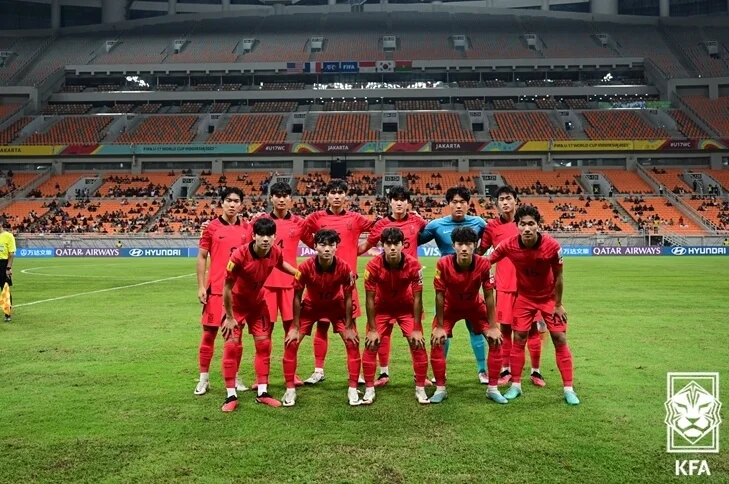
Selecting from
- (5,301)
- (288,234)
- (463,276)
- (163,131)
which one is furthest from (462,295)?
(163,131)

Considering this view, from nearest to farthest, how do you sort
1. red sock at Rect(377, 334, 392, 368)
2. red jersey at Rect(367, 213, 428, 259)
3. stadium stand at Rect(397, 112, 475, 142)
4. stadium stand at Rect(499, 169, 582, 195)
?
→ red sock at Rect(377, 334, 392, 368) < red jersey at Rect(367, 213, 428, 259) < stadium stand at Rect(499, 169, 582, 195) < stadium stand at Rect(397, 112, 475, 142)

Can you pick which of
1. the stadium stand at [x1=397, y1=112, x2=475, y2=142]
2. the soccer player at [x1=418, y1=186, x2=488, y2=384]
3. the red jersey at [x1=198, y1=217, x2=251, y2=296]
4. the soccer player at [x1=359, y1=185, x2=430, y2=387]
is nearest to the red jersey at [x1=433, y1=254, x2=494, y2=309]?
the soccer player at [x1=359, y1=185, x2=430, y2=387]

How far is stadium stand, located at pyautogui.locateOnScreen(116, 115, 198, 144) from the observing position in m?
56.0

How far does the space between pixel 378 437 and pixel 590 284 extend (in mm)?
16147

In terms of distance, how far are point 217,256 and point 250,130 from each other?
173ft

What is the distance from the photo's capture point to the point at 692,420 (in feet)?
16.5

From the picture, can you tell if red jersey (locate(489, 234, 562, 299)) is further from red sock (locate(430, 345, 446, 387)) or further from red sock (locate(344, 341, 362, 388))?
red sock (locate(344, 341, 362, 388))

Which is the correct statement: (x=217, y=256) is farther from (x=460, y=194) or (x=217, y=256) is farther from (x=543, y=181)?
(x=543, y=181)

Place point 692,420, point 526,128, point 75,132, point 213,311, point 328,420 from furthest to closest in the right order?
point 75,132, point 526,128, point 213,311, point 328,420, point 692,420

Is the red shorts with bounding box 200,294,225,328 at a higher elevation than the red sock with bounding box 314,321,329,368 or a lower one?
higher

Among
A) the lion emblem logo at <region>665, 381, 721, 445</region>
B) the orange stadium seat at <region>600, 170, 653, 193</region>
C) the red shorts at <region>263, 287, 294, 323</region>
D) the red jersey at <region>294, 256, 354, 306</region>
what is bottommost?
the lion emblem logo at <region>665, 381, 721, 445</region>

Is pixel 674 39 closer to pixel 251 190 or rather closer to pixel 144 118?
pixel 251 190

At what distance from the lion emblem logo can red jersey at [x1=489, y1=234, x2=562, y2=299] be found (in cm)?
158

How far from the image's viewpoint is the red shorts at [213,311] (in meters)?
6.65
